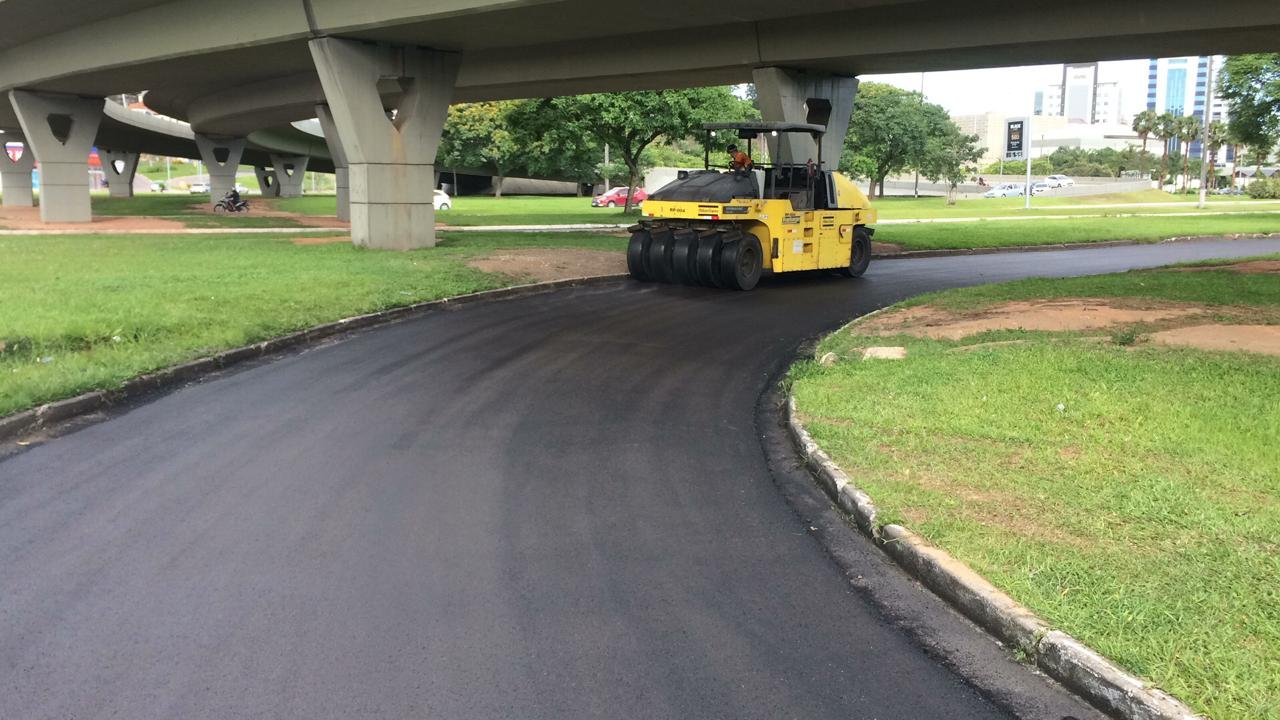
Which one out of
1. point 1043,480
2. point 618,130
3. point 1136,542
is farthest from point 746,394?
point 618,130

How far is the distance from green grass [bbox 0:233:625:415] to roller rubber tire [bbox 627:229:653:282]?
2.74m

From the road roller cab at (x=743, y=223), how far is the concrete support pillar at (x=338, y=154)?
21.9 meters

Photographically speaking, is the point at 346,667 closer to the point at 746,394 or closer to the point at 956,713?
the point at 956,713

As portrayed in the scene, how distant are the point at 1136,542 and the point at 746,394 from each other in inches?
197

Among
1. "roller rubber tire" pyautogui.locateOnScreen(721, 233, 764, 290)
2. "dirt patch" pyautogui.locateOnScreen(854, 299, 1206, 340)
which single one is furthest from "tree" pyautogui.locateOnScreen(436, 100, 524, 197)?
"dirt patch" pyautogui.locateOnScreen(854, 299, 1206, 340)

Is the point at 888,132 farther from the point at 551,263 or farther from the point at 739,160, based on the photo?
the point at 739,160

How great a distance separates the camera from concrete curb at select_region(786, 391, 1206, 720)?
3859 mm

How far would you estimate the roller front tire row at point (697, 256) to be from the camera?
18250 mm

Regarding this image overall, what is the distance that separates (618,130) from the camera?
1693 inches

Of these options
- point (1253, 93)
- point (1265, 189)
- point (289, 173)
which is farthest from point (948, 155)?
point (289, 173)

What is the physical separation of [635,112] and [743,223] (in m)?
23.9

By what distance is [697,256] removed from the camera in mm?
18484

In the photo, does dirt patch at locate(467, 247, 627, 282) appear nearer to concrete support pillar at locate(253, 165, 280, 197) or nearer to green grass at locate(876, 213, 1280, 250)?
green grass at locate(876, 213, 1280, 250)

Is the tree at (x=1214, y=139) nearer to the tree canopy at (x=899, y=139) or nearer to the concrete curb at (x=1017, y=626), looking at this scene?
the tree canopy at (x=899, y=139)
